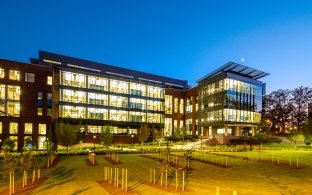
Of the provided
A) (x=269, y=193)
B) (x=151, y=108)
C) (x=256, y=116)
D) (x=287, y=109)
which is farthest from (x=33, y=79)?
(x=287, y=109)

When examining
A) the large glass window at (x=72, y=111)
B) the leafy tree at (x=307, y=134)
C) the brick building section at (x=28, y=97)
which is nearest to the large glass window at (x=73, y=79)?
the brick building section at (x=28, y=97)

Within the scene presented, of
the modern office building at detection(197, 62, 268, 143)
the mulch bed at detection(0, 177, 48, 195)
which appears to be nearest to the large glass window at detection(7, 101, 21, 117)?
the modern office building at detection(197, 62, 268, 143)

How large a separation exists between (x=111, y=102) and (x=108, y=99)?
1329mm

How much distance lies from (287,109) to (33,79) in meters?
80.8

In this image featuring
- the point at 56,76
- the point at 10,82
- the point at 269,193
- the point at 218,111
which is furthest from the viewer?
the point at 218,111

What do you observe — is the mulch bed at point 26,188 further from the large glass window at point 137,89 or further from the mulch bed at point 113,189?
the large glass window at point 137,89

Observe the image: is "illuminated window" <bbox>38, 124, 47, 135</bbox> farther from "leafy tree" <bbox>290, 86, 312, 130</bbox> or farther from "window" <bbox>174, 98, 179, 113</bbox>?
"leafy tree" <bbox>290, 86, 312, 130</bbox>

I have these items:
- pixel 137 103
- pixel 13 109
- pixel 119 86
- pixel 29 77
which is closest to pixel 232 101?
pixel 137 103

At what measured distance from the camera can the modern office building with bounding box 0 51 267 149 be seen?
73.6m

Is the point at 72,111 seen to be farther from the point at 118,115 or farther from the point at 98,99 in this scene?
the point at 118,115

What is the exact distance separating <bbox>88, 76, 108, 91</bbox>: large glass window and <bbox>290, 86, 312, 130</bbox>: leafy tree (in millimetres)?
63622

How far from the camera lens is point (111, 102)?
292ft

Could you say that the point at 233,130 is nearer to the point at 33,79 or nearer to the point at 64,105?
the point at 64,105

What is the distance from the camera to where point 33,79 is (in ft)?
250
